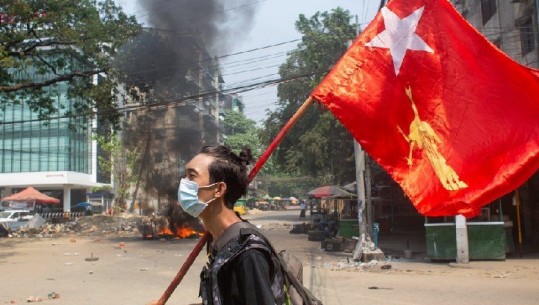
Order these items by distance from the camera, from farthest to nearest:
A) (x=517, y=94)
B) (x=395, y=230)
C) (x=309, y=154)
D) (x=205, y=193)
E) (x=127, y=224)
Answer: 1. (x=127, y=224)
2. (x=309, y=154)
3. (x=395, y=230)
4. (x=517, y=94)
5. (x=205, y=193)

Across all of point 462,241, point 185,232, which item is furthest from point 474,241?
point 185,232

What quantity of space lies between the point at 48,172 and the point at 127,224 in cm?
1722

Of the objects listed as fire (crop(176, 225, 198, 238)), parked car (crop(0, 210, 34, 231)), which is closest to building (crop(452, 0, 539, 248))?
fire (crop(176, 225, 198, 238))

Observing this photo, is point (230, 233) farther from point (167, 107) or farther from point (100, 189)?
point (100, 189)

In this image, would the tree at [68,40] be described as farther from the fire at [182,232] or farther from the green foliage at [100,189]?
the green foliage at [100,189]

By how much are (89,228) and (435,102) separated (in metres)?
29.9

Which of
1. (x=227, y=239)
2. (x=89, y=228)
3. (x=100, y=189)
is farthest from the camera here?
(x=100, y=189)

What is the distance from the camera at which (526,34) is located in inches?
672

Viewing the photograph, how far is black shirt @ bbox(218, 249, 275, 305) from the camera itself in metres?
1.55

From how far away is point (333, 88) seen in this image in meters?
3.33

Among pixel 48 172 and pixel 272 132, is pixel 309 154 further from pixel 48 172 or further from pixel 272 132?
pixel 48 172

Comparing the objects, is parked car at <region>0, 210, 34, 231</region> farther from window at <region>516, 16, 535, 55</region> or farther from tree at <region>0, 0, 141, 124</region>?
window at <region>516, 16, 535, 55</region>

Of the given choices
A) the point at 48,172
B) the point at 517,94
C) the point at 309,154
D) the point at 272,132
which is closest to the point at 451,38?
the point at 517,94

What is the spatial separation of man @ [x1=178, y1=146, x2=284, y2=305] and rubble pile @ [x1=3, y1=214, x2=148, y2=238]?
23744 mm
